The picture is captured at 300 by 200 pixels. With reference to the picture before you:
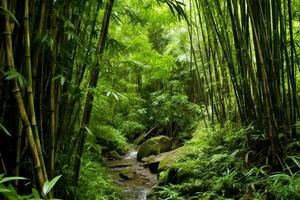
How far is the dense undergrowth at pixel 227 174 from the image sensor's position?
258 centimetres

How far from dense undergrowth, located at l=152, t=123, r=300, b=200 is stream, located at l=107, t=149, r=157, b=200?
1.94ft

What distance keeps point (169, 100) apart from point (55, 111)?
7.68 m

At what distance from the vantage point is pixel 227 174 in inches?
124

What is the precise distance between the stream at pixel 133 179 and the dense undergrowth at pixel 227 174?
0.59 m

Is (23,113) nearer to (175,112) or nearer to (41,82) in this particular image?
(41,82)

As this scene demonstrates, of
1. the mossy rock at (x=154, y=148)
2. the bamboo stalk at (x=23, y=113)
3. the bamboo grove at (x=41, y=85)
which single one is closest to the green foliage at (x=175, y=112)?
the mossy rock at (x=154, y=148)

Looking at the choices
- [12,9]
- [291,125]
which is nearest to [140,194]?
[291,125]

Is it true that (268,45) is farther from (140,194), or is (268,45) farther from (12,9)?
(140,194)

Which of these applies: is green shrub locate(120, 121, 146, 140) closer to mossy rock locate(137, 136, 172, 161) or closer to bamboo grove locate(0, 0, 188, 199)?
mossy rock locate(137, 136, 172, 161)

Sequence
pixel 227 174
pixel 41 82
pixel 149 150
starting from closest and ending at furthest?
pixel 41 82 < pixel 227 174 < pixel 149 150

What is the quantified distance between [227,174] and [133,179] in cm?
296

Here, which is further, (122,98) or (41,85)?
(122,98)

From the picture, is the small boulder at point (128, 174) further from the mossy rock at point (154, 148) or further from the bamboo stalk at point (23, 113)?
the bamboo stalk at point (23, 113)

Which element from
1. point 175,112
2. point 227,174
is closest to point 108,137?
point 175,112
